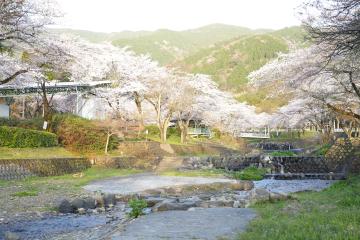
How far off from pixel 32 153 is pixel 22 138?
1099mm

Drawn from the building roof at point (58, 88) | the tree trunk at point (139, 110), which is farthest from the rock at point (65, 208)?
the tree trunk at point (139, 110)

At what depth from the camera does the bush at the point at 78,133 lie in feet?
83.6

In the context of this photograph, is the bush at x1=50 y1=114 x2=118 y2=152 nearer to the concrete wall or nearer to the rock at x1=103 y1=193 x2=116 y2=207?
the concrete wall

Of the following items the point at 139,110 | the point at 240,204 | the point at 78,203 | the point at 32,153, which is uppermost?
the point at 139,110

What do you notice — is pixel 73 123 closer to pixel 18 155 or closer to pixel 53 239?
pixel 18 155

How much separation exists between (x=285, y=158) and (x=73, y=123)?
13680 millimetres

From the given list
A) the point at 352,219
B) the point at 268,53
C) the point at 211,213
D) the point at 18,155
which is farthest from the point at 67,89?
the point at 268,53

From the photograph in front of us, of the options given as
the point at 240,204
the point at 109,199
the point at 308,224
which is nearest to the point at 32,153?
the point at 109,199

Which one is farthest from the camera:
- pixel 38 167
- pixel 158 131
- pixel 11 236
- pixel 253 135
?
pixel 253 135

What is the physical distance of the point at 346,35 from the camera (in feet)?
29.3

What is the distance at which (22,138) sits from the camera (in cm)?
2189

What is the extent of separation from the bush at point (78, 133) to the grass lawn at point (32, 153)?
121 centimetres

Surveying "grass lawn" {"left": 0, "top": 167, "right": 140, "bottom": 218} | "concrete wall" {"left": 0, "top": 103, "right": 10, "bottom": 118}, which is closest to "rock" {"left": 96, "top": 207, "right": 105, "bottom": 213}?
"grass lawn" {"left": 0, "top": 167, "right": 140, "bottom": 218}

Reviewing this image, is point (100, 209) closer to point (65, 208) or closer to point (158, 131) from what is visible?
point (65, 208)
